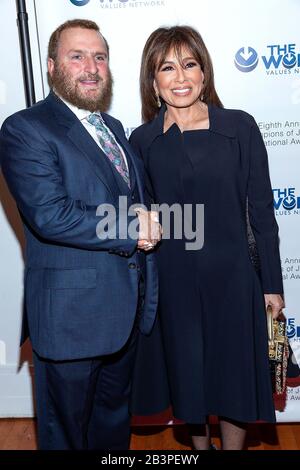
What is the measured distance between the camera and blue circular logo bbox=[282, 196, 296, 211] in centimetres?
317

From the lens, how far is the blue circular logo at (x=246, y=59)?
3.02 metres

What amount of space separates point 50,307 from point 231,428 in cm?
105

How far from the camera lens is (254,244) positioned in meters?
2.44

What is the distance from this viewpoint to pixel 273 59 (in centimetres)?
302

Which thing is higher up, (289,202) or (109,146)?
(109,146)

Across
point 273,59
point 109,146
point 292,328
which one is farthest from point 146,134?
point 292,328

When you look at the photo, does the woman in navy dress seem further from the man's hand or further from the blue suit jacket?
the blue suit jacket

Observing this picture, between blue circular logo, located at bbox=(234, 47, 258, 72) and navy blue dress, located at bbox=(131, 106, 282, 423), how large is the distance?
713 millimetres

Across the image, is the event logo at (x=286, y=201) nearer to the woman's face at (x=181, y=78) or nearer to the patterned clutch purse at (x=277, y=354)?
the patterned clutch purse at (x=277, y=354)

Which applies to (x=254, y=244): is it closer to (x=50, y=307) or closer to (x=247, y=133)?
(x=247, y=133)

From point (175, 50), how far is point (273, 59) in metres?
0.86

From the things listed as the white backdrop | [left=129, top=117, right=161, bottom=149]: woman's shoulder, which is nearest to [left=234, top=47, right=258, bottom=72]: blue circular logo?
the white backdrop

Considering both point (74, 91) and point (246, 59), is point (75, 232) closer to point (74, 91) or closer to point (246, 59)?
point (74, 91)

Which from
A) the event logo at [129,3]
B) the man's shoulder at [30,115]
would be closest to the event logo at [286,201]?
the event logo at [129,3]
